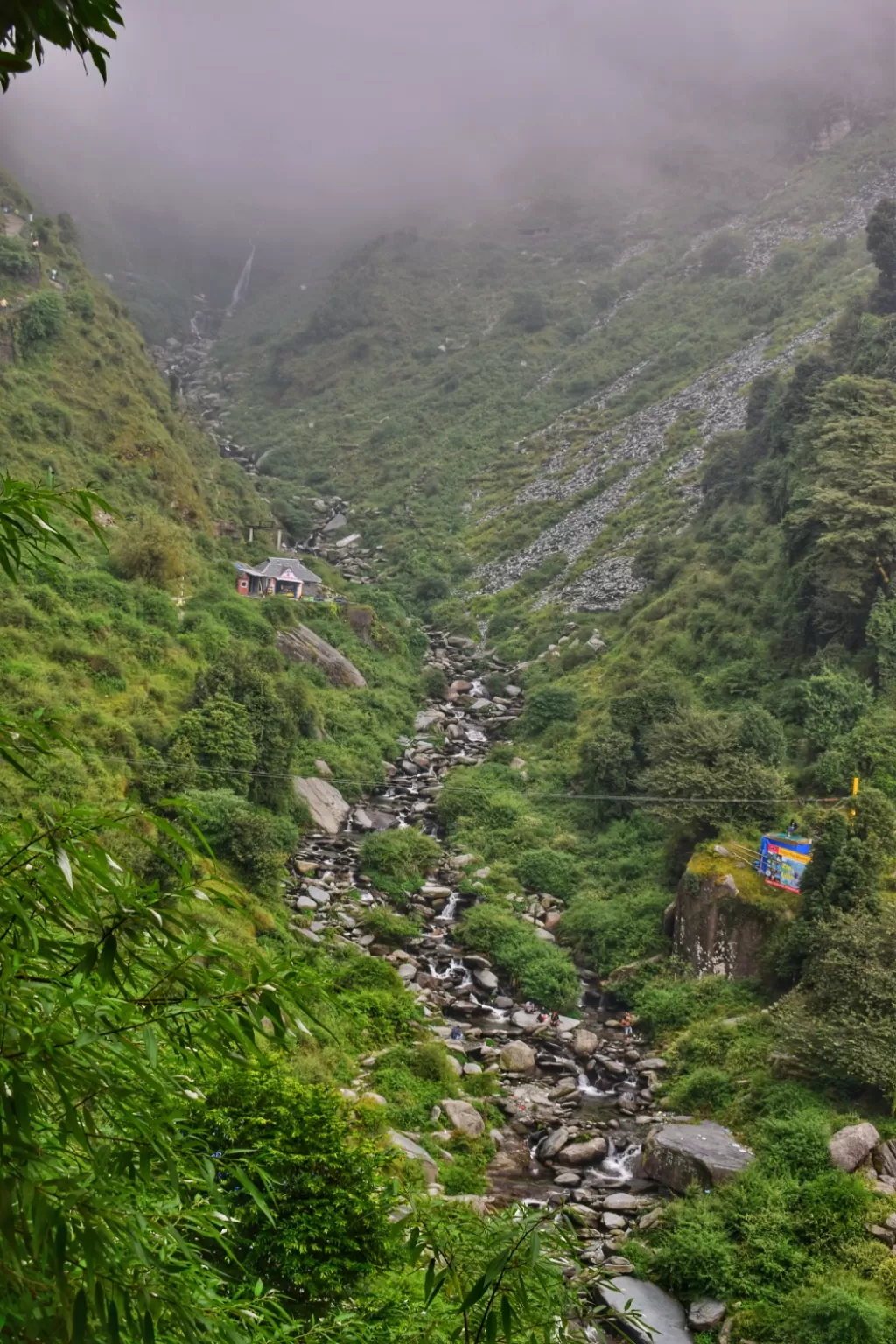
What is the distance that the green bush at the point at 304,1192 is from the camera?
7.38 m

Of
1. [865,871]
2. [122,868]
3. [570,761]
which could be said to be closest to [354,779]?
[570,761]

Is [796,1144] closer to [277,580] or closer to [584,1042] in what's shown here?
[584,1042]

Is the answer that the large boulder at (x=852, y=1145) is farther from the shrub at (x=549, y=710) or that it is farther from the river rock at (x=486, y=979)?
the shrub at (x=549, y=710)

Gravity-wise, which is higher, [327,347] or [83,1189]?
[327,347]

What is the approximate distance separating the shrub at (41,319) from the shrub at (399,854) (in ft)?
71.4

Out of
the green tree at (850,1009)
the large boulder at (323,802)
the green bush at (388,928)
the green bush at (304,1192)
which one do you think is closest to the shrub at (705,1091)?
the green tree at (850,1009)

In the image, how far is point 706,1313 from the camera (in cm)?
1131

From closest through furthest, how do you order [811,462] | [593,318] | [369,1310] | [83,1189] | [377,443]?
[83,1189] → [369,1310] → [811,462] → [377,443] → [593,318]

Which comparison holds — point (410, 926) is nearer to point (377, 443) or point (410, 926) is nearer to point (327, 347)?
point (377, 443)

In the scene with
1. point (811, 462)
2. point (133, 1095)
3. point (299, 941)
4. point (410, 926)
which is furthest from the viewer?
point (811, 462)

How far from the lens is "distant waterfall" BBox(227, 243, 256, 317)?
107 meters

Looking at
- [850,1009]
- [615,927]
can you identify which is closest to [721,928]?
[615,927]

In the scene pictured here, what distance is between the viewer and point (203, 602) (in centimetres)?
2894

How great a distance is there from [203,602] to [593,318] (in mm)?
57140
